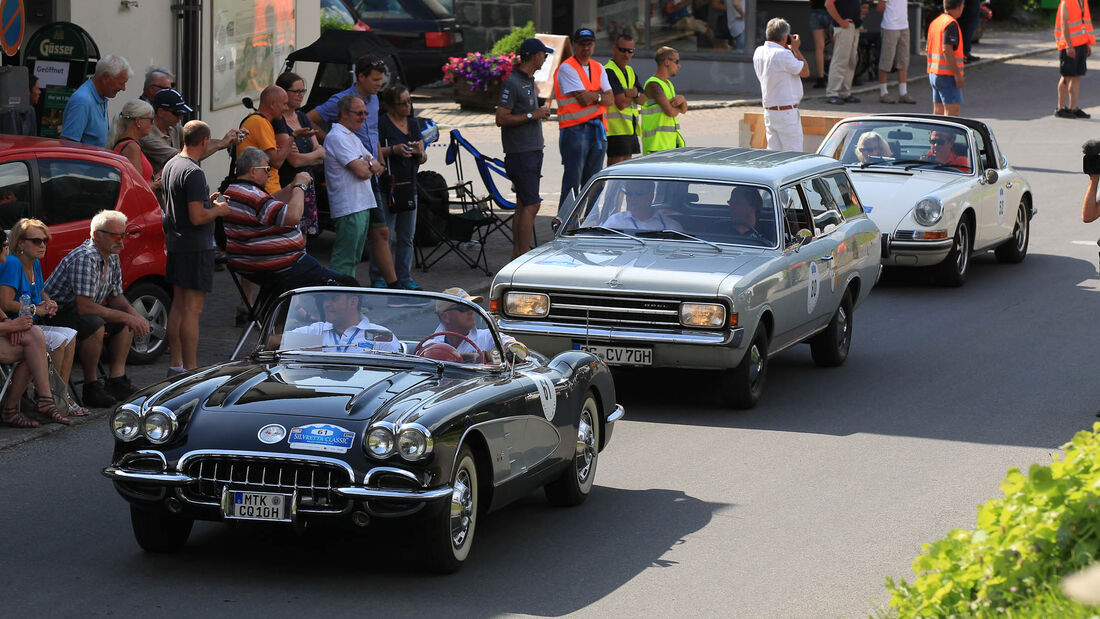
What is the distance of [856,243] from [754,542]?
5436 millimetres

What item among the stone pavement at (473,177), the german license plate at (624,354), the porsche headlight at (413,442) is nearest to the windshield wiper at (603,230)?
the german license plate at (624,354)

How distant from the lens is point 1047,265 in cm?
1789

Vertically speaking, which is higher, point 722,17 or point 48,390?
point 722,17

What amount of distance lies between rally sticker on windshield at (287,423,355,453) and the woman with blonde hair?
248 inches

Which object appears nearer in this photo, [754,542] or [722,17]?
[754,542]

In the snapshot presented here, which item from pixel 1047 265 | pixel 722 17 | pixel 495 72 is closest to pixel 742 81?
pixel 722 17

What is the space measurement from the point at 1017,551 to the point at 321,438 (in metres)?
3.05

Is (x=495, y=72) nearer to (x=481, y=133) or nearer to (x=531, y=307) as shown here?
(x=481, y=133)

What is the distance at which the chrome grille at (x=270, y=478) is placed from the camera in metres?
6.96

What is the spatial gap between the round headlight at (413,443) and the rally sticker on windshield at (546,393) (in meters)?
1.27

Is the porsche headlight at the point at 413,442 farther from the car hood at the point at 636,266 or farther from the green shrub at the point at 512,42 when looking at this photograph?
the green shrub at the point at 512,42

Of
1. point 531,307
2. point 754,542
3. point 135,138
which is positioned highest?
point 135,138

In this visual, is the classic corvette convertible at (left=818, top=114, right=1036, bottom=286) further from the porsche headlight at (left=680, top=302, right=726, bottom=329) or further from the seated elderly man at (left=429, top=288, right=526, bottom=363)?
the seated elderly man at (left=429, top=288, right=526, bottom=363)

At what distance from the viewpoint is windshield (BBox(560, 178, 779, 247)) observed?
38.7ft
